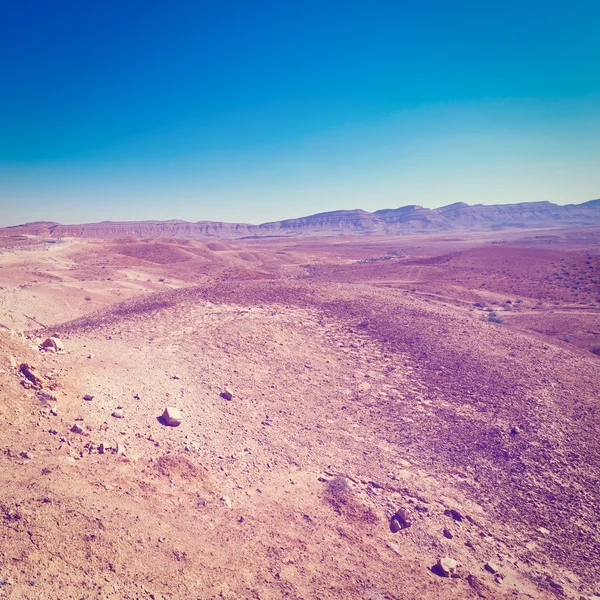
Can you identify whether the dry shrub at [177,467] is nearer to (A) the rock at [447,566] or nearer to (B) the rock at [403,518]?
(B) the rock at [403,518]

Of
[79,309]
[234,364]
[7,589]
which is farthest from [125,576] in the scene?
[79,309]

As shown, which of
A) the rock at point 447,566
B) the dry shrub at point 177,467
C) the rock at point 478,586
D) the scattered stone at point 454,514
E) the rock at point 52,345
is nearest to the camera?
the rock at point 478,586

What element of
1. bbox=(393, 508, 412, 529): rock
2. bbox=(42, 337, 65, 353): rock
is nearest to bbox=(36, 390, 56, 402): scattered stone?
bbox=(42, 337, 65, 353): rock

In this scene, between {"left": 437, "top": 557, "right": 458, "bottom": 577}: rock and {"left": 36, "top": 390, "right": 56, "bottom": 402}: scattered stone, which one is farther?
{"left": 36, "top": 390, "right": 56, "bottom": 402}: scattered stone

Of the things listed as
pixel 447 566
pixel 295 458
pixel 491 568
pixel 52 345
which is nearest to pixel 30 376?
pixel 52 345

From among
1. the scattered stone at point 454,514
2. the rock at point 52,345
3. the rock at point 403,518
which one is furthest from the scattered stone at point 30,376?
the scattered stone at point 454,514

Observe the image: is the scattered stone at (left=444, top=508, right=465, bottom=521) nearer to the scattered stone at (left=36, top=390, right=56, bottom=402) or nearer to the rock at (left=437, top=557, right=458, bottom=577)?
the rock at (left=437, top=557, right=458, bottom=577)
